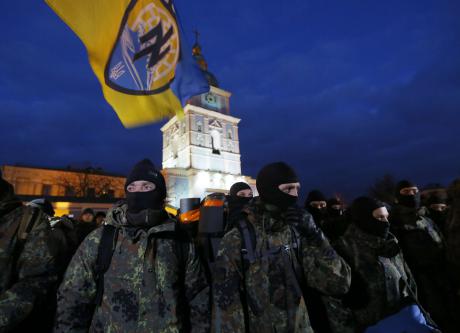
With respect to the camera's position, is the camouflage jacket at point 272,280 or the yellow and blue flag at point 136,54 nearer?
the camouflage jacket at point 272,280

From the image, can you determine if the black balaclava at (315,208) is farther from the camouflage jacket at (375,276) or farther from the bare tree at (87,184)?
the bare tree at (87,184)

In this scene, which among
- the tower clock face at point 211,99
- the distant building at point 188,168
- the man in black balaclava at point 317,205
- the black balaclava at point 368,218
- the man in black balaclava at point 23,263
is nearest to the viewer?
the man in black balaclava at point 23,263

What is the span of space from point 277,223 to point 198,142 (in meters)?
44.1

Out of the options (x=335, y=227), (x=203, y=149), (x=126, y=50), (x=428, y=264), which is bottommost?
(x=428, y=264)

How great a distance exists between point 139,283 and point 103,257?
1.27 feet

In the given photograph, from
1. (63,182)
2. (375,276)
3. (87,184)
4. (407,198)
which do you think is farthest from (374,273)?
(63,182)

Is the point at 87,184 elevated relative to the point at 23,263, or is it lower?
elevated

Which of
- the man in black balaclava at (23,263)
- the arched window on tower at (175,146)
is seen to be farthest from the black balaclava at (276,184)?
the arched window on tower at (175,146)

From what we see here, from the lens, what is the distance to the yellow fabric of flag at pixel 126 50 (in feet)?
15.1

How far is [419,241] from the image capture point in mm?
3604

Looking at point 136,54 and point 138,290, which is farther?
point 136,54

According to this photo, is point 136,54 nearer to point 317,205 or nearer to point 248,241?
point 248,241

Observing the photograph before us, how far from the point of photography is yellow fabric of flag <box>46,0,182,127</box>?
4.61 metres

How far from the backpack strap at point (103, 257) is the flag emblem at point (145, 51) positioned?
135 inches
